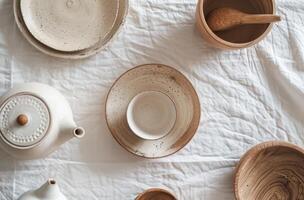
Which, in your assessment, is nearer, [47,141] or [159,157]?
[47,141]

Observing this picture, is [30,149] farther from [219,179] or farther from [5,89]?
[219,179]

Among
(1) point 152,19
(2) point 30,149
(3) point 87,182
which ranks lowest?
(3) point 87,182

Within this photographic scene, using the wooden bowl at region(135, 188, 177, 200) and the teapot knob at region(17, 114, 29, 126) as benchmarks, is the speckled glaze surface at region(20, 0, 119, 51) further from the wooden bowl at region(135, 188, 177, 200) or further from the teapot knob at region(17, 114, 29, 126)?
the wooden bowl at region(135, 188, 177, 200)

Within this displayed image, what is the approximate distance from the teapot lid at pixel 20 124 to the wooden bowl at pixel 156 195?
8.5 inches

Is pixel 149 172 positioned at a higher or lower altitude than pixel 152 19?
lower

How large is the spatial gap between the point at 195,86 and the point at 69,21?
10.5 inches

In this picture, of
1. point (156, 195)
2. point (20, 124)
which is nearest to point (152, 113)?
point (156, 195)

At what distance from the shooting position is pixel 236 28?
36.1 inches

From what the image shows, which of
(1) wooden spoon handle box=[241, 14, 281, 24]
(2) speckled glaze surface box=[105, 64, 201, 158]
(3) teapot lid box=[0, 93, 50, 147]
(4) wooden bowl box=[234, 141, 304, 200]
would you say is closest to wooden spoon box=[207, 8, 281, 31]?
(1) wooden spoon handle box=[241, 14, 281, 24]

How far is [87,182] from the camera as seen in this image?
88cm

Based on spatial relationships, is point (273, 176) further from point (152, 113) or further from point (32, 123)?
point (32, 123)

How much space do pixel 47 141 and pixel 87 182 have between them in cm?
15

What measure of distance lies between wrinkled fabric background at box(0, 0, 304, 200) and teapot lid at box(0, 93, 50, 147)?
0.12 meters

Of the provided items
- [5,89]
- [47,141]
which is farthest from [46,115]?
[5,89]
